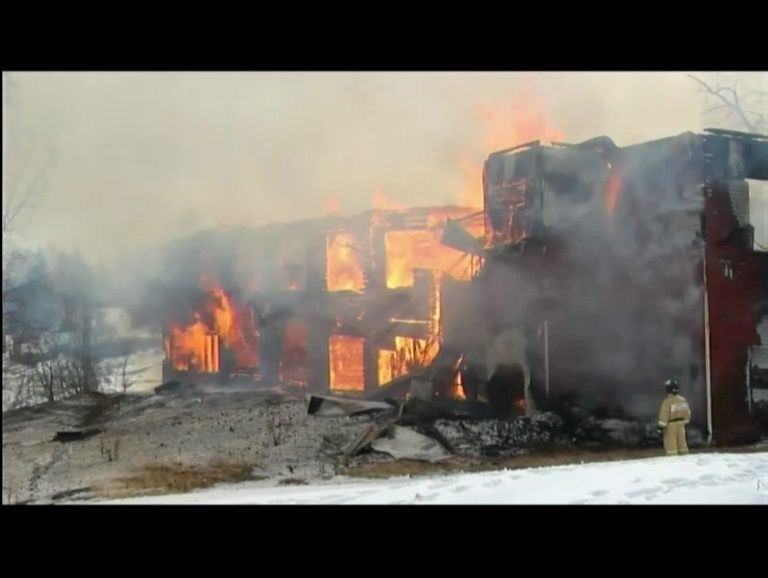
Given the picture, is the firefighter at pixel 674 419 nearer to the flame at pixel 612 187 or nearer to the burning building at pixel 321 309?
the flame at pixel 612 187

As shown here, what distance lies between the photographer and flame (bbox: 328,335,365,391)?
6.15 m

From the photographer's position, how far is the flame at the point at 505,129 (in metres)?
6.04

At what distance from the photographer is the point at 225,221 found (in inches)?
237

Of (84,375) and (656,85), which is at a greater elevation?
(656,85)

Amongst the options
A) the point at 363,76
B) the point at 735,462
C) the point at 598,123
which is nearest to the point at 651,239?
the point at 598,123

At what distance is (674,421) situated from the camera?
20.4ft

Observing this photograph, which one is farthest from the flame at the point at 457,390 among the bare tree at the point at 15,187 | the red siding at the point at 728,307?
the bare tree at the point at 15,187

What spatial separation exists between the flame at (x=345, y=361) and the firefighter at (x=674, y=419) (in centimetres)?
271

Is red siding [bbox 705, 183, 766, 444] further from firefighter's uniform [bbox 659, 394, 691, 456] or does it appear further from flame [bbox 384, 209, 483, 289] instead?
flame [bbox 384, 209, 483, 289]

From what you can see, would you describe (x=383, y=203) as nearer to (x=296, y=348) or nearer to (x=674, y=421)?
(x=296, y=348)

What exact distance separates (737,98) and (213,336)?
16.8 feet

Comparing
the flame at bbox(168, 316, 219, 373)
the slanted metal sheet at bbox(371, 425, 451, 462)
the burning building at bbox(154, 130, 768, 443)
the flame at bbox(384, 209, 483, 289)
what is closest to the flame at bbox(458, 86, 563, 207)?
the burning building at bbox(154, 130, 768, 443)

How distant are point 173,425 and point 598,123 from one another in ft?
15.0
